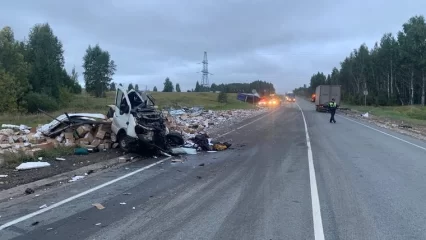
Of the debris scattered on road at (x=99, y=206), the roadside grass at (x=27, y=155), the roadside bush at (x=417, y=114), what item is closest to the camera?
the debris scattered on road at (x=99, y=206)

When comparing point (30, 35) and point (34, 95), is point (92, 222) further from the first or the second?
point (30, 35)

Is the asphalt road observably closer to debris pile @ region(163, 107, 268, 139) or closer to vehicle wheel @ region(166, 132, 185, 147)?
vehicle wheel @ region(166, 132, 185, 147)

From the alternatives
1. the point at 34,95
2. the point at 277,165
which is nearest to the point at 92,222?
the point at 277,165

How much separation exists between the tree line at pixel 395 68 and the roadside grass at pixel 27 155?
54.7 m

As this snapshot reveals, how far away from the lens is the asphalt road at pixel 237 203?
207 inches

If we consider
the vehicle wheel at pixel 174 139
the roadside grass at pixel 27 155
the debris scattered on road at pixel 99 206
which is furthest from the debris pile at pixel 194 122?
the debris scattered on road at pixel 99 206

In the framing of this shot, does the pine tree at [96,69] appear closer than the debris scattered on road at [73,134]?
No

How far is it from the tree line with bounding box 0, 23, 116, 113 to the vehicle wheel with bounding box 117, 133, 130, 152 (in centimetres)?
4354

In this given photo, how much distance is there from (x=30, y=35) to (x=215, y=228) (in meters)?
76.7

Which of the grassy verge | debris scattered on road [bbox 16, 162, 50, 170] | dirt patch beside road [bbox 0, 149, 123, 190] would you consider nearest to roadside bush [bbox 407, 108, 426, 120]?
the grassy verge

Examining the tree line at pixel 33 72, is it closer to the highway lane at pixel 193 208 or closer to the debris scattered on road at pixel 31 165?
the debris scattered on road at pixel 31 165

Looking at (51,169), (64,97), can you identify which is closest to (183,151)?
(51,169)

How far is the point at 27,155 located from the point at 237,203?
23.3 ft

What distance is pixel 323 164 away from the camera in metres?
10.8
